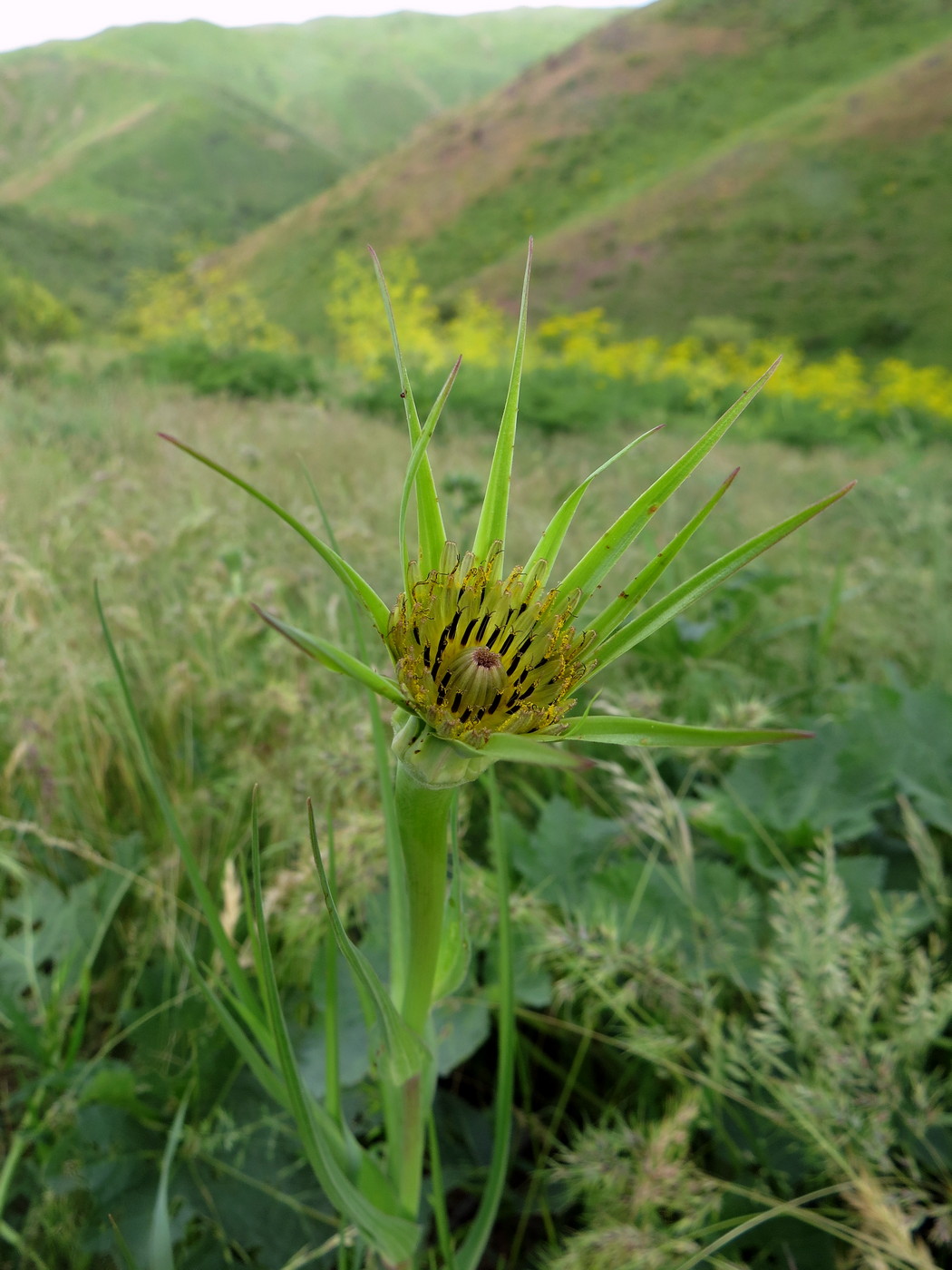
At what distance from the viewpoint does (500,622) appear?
2.28ft

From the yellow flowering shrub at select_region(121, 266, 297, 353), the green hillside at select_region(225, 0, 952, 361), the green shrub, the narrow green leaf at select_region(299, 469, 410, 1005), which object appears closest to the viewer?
the narrow green leaf at select_region(299, 469, 410, 1005)

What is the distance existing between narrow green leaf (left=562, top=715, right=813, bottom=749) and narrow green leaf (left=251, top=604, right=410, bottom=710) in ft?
→ 0.49

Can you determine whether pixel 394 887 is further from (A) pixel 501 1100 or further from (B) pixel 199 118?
(B) pixel 199 118

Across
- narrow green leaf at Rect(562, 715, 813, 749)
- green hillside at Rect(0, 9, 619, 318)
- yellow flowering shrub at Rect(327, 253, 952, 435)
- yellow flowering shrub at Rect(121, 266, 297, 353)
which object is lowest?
yellow flowering shrub at Rect(327, 253, 952, 435)

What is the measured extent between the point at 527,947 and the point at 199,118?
117 meters

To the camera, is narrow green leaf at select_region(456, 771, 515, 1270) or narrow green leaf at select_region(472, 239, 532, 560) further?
narrow green leaf at select_region(456, 771, 515, 1270)

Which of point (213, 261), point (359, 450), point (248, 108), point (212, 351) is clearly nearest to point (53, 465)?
point (359, 450)

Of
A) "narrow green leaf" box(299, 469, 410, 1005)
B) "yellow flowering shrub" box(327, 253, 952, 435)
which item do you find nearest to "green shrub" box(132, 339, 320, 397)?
"yellow flowering shrub" box(327, 253, 952, 435)

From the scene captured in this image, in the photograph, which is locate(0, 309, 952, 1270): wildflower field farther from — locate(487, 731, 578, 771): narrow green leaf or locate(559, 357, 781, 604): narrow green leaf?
locate(559, 357, 781, 604): narrow green leaf

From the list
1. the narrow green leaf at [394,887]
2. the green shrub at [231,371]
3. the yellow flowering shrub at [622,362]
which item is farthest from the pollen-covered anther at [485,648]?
the yellow flowering shrub at [622,362]

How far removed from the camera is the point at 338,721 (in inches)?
63.8

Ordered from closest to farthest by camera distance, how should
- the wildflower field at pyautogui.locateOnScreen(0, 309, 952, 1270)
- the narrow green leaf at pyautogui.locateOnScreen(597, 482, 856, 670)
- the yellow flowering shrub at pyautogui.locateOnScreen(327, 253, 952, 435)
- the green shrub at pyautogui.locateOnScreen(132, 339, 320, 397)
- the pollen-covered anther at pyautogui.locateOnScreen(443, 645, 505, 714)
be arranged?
the narrow green leaf at pyautogui.locateOnScreen(597, 482, 856, 670), the pollen-covered anther at pyautogui.locateOnScreen(443, 645, 505, 714), the wildflower field at pyautogui.locateOnScreen(0, 309, 952, 1270), the green shrub at pyautogui.locateOnScreen(132, 339, 320, 397), the yellow flowering shrub at pyautogui.locateOnScreen(327, 253, 952, 435)

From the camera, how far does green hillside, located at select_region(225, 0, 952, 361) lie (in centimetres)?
3184

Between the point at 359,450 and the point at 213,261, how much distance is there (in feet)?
190
